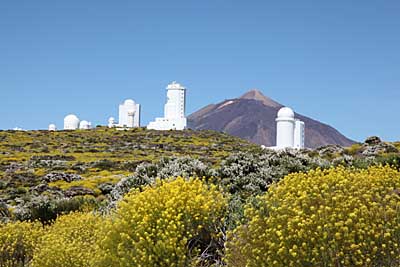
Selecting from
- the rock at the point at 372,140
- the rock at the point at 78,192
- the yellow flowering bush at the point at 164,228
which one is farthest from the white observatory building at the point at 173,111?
the yellow flowering bush at the point at 164,228

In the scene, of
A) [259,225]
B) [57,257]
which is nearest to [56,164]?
[57,257]

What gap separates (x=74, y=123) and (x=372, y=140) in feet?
214

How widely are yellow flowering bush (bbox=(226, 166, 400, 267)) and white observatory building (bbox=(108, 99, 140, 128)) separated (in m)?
73.0

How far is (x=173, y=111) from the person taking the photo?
71.7 metres

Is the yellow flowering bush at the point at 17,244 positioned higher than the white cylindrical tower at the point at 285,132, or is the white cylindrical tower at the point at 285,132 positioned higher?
the white cylindrical tower at the point at 285,132

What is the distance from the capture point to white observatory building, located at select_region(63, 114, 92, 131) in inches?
3474

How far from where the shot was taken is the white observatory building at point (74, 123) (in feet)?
290

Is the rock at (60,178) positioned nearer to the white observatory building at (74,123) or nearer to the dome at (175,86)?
the dome at (175,86)

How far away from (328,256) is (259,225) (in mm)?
1201

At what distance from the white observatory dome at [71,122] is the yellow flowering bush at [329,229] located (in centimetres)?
8276

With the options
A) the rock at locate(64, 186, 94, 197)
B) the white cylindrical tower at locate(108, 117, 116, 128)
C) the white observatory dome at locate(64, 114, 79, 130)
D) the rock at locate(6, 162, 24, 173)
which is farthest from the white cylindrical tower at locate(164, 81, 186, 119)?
the rock at locate(64, 186, 94, 197)

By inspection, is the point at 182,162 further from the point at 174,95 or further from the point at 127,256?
the point at 174,95

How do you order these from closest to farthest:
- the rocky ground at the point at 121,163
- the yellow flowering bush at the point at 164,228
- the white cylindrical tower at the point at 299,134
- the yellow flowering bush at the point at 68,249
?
1. the yellow flowering bush at the point at 164,228
2. the yellow flowering bush at the point at 68,249
3. the rocky ground at the point at 121,163
4. the white cylindrical tower at the point at 299,134

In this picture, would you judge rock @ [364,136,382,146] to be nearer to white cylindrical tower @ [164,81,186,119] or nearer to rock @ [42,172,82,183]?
rock @ [42,172,82,183]
